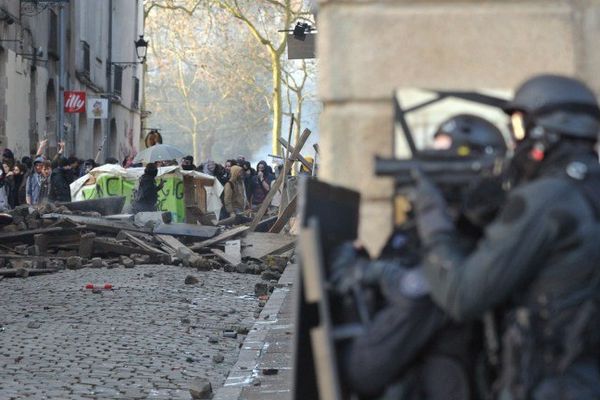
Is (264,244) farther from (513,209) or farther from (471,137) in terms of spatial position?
(513,209)

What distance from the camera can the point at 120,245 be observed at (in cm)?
1973

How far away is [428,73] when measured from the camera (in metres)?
5.52

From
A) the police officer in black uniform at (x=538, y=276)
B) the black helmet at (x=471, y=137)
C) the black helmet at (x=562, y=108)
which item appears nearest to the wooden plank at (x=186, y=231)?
the black helmet at (x=471, y=137)

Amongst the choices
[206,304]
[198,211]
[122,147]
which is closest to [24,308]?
[206,304]

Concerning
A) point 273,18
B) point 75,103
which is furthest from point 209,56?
point 75,103

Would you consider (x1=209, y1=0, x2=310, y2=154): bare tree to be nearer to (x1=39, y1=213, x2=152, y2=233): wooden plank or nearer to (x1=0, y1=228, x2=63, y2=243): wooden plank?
(x1=39, y1=213, x2=152, y2=233): wooden plank

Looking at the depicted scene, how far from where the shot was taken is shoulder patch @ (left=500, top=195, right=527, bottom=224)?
394 cm

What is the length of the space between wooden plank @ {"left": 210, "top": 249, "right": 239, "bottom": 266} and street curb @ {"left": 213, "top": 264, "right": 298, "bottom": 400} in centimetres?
399

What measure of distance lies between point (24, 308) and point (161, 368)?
13.5ft

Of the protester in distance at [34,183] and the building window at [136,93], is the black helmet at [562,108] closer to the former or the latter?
the protester in distance at [34,183]

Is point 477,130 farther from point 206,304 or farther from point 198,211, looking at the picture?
point 198,211

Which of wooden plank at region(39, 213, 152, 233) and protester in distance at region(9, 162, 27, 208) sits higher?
protester in distance at region(9, 162, 27, 208)

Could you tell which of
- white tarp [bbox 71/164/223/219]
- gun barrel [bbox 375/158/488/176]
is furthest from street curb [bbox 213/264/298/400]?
white tarp [bbox 71/164/223/219]

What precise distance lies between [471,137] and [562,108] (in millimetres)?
404
